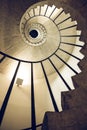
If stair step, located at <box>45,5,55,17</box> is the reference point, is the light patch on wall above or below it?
below

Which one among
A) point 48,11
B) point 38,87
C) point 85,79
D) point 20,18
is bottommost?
point 85,79

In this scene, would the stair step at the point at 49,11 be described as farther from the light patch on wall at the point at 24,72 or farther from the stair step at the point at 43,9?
the light patch on wall at the point at 24,72

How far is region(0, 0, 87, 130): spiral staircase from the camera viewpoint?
223 centimetres

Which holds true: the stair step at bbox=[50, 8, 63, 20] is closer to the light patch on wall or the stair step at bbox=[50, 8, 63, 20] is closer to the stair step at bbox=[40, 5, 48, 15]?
the stair step at bbox=[40, 5, 48, 15]

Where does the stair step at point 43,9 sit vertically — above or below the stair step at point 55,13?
above

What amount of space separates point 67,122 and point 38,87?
116 inches

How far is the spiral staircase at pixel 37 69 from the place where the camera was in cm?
223

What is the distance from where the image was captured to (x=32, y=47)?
6262mm

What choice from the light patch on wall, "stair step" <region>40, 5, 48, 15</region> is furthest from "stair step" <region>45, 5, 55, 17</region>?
the light patch on wall

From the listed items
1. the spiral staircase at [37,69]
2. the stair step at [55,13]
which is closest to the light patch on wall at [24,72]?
the spiral staircase at [37,69]

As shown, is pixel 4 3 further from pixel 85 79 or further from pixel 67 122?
pixel 67 122

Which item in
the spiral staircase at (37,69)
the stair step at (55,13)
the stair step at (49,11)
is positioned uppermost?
the stair step at (49,11)

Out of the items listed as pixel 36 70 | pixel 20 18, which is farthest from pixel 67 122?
pixel 36 70

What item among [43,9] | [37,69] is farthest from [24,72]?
[43,9]
